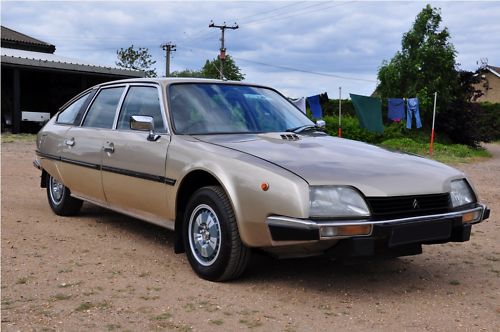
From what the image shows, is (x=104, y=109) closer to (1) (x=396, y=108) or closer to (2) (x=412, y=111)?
(1) (x=396, y=108)

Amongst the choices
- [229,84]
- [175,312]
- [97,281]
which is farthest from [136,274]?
[229,84]

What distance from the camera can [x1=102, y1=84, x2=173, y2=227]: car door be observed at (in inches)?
179

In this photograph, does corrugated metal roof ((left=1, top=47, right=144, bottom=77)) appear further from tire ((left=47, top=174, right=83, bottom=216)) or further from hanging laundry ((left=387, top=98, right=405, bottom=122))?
tire ((left=47, top=174, right=83, bottom=216))

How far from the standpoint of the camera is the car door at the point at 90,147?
17.6 ft

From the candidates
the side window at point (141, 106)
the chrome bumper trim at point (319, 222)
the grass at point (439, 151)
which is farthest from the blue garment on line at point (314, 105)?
the chrome bumper trim at point (319, 222)

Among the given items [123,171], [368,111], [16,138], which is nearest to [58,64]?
[16,138]

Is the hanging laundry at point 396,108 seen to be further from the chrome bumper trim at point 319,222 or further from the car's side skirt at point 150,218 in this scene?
the chrome bumper trim at point 319,222

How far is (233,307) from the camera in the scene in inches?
141

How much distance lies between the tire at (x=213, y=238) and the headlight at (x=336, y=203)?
2.01 feet

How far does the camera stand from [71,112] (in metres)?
6.26

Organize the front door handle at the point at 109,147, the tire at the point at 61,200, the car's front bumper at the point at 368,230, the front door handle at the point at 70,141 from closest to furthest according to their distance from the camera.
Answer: the car's front bumper at the point at 368,230 → the front door handle at the point at 109,147 → the front door handle at the point at 70,141 → the tire at the point at 61,200

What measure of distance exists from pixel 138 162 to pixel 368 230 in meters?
2.10

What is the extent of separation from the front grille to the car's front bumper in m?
0.05

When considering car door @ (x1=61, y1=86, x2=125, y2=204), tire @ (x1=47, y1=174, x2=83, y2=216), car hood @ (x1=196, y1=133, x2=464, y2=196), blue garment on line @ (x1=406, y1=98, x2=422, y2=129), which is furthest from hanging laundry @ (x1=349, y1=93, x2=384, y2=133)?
car hood @ (x1=196, y1=133, x2=464, y2=196)
